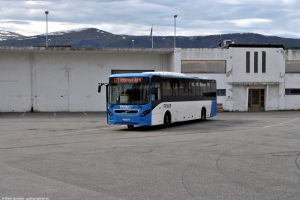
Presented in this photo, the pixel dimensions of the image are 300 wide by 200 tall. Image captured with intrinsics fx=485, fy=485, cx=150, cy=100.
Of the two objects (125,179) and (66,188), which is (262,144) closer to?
(125,179)

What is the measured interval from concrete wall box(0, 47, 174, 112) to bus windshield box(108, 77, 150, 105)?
19.8 metres

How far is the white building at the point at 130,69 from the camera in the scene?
138ft

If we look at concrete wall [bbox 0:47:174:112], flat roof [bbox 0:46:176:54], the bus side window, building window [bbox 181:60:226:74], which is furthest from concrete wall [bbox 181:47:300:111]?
the bus side window

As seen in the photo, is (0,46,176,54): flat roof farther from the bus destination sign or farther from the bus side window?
the bus side window

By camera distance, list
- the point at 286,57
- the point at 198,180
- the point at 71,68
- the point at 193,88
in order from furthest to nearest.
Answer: the point at 286,57
the point at 71,68
the point at 193,88
the point at 198,180

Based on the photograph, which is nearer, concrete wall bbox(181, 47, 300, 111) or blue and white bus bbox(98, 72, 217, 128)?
blue and white bus bbox(98, 72, 217, 128)

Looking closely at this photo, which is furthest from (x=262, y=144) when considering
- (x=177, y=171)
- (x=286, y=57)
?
(x=286, y=57)

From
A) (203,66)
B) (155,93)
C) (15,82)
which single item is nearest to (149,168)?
(155,93)

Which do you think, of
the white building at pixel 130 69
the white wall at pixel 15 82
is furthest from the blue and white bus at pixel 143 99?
the white wall at pixel 15 82

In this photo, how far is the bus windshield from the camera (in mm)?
23000

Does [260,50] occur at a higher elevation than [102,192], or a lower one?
higher

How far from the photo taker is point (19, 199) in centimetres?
765

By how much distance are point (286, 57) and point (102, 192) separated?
40.6 m

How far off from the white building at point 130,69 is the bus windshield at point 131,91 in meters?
18.3
